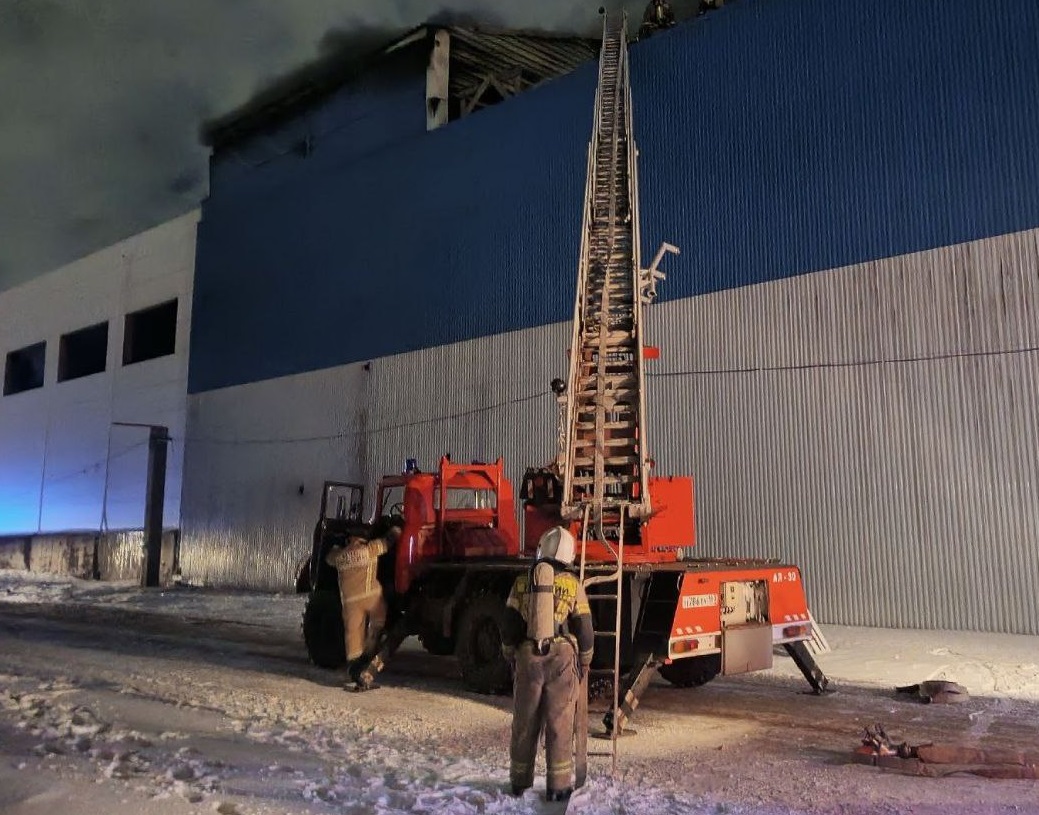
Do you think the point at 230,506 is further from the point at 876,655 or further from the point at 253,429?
the point at 876,655

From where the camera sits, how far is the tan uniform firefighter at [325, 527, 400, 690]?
949 cm

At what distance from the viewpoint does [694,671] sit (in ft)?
30.5

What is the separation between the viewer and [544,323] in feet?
64.7

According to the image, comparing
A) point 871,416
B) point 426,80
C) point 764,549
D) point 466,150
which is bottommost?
point 764,549

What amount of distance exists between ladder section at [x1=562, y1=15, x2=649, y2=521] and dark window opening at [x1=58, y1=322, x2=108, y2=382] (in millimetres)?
27545

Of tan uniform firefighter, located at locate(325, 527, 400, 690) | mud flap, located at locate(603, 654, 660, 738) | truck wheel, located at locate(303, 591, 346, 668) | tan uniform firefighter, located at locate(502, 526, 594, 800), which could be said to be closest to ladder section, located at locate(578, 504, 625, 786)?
mud flap, located at locate(603, 654, 660, 738)

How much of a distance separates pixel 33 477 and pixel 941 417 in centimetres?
3409

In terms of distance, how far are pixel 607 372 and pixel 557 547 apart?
14.1 ft

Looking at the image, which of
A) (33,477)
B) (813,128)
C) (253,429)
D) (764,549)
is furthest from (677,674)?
(33,477)

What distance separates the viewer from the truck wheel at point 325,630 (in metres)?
10.5

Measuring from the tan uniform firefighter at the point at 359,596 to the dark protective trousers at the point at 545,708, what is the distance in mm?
4449

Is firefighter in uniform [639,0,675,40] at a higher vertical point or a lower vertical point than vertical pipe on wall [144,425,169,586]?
higher

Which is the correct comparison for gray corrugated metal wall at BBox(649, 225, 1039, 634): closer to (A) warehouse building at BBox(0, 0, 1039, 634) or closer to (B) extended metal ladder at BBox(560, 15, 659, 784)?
(A) warehouse building at BBox(0, 0, 1039, 634)

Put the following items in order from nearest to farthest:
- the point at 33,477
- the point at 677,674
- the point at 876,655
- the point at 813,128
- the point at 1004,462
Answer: the point at 677,674, the point at 876,655, the point at 1004,462, the point at 813,128, the point at 33,477
